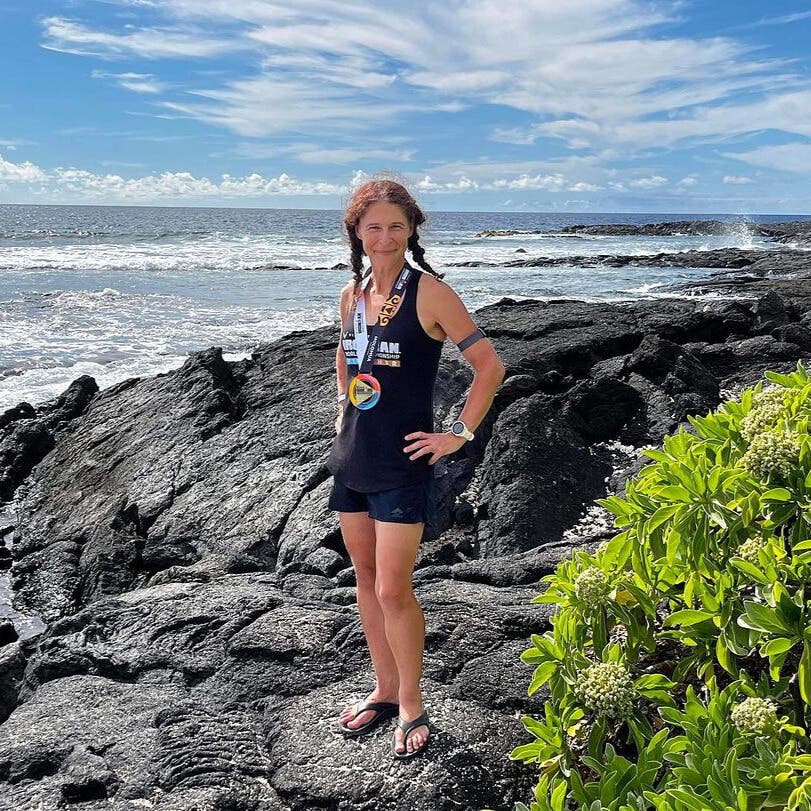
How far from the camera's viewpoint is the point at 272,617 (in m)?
4.57

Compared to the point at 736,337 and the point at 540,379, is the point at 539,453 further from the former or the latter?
the point at 736,337

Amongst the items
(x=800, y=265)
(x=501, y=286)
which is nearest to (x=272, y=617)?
(x=501, y=286)

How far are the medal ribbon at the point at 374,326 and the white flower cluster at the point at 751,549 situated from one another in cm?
182

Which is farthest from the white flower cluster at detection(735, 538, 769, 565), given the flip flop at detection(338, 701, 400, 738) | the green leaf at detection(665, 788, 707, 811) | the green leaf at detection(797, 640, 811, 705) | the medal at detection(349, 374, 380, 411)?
the flip flop at detection(338, 701, 400, 738)

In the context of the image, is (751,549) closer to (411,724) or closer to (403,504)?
(403,504)

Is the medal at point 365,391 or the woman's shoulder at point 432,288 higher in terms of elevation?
the woman's shoulder at point 432,288

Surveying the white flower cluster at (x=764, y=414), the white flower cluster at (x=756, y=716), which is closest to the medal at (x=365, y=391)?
the white flower cluster at (x=764, y=414)

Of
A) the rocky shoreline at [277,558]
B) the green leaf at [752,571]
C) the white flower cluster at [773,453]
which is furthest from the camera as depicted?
the rocky shoreline at [277,558]

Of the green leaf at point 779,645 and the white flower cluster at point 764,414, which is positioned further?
the white flower cluster at point 764,414

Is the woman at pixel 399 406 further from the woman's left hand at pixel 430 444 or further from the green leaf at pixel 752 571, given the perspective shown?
the green leaf at pixel 752 571

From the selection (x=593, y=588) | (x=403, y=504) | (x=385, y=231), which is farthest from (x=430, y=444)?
(x=593, y=588)

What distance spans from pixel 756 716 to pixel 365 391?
2.03 metres

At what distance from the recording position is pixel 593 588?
2166 millimetres

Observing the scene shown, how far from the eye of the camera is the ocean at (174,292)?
56.3 feet
